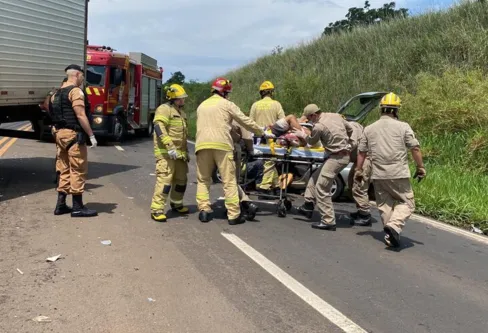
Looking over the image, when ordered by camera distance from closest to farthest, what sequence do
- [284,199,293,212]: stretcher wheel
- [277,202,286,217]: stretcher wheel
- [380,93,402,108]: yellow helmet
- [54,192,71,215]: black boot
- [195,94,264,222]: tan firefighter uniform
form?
[380,93,402,108]: yellow helmet
[195,94,264,222]: tan firefighter uniform
[54,192,71,215]: black boot
[277,202,286,217]: stretcher wheel
[284,199,293,212]: stretcher wheel

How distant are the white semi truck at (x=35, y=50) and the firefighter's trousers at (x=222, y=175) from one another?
12.0 ft

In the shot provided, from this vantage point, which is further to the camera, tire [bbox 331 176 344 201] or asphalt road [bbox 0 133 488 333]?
tire [bbox 331 176 344 201]

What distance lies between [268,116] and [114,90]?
8904mm

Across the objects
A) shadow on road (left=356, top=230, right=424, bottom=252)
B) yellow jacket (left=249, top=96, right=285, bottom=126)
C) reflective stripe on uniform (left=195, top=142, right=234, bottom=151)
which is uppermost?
yellow jacket (left=249, top=96, right=285, bottom=126)

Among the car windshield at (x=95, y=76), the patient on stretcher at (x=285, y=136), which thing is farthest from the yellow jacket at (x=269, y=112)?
the car windshield at (x=95, y=76)

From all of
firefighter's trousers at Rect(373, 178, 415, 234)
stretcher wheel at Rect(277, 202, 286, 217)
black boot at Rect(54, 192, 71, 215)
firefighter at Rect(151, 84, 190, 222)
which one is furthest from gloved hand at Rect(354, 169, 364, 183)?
black boot at Rect(54, 192, 71, 215)

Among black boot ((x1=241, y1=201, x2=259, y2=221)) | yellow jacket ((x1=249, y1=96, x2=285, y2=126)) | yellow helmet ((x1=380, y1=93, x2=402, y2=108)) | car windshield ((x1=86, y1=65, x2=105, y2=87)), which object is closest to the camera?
yellow helmet ((x1=380, y1=93, x2=402, y2=108))

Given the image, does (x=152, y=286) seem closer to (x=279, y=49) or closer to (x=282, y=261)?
(x=282, y=261)

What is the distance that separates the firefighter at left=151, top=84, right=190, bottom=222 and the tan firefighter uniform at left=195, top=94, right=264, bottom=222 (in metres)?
0.33

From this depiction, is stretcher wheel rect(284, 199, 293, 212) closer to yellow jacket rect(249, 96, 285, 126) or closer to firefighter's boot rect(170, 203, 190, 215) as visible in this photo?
firefighter's boot rect(170, 203, 190, 215)

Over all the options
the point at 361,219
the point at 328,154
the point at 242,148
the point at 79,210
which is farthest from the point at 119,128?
the point at 361,219

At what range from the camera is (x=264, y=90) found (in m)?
10.0

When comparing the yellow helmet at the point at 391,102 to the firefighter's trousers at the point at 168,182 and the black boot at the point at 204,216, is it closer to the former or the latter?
the black boot at the point at 204,216

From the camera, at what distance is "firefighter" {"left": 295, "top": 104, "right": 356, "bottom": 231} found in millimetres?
7254
